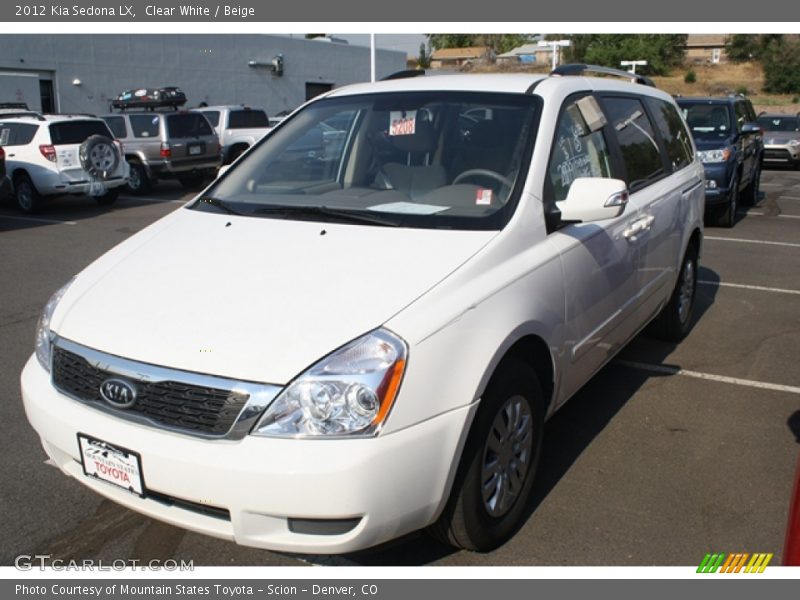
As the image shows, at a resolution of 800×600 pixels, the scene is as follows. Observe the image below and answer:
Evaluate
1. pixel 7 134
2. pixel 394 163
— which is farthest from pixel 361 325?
pixel 7 134

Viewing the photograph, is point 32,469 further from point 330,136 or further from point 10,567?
point 330,136

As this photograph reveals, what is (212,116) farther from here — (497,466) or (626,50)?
(626,50)

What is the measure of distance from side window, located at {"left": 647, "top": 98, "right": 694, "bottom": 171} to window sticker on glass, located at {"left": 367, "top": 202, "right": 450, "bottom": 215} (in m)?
2.55

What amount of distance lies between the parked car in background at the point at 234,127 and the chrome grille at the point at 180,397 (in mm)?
17374

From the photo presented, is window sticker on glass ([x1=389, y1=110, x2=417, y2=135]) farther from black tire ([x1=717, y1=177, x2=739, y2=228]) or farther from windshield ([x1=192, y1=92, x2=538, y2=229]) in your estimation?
black tire ([x1=717, y1=177, x2=739, y2=228])

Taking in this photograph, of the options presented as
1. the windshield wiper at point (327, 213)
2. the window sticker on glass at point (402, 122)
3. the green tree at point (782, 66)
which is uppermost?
the green tree at point (782, 66)

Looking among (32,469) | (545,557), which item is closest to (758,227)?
(545,557)

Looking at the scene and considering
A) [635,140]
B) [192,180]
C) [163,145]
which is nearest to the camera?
[635,140]

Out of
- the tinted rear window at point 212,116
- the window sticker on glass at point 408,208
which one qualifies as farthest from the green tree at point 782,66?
the window sticker on glass at point 408,208

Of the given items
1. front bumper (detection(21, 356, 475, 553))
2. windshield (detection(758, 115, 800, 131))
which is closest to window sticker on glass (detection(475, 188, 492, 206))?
front bumper (detection(21, 356, 475, 553))

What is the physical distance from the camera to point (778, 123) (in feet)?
73.8

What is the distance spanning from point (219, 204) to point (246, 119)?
1736 cm

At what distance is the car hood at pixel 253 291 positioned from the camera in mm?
2639

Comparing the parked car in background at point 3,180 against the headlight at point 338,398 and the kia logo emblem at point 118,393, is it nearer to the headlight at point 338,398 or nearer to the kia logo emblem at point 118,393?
the kia logo emblem at point 118,393
